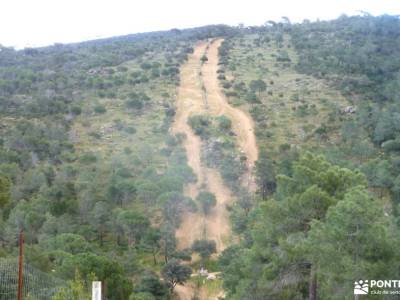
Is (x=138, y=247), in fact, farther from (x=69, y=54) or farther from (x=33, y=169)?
(x=69, y=54)

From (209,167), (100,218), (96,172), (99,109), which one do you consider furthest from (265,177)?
(99,109)

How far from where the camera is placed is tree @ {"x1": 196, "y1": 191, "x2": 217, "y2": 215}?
31.1m

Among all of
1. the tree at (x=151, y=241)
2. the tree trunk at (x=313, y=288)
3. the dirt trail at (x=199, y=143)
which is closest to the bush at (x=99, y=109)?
the dirt trail at (x=199, y=143)

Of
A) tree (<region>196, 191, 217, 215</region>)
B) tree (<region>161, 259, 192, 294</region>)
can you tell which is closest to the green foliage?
tree (<region>161, 259, 192, 294</region>)

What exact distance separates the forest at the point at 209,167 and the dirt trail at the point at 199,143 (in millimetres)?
391

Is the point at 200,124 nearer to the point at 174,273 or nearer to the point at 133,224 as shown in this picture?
the point at 133,224

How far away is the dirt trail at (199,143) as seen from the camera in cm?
2948

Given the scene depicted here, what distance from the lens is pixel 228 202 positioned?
106 ft

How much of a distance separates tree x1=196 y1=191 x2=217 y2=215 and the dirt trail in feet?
1.30

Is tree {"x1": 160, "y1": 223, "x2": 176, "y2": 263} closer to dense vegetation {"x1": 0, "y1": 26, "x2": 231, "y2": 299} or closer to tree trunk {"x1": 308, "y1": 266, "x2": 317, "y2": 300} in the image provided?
dense vegetation {"x1": 0, "y1": 26, "x2": 231, "y2": 299}

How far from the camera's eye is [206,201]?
31.0m

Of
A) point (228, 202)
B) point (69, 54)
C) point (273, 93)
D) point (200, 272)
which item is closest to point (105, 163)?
point (228, 202)

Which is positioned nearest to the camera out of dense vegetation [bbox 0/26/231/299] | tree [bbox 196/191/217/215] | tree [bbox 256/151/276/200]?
dense vegetation [bbox 0/26/231/299]

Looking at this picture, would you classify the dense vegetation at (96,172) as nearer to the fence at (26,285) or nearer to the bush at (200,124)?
the fence at (26,285)
